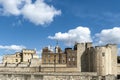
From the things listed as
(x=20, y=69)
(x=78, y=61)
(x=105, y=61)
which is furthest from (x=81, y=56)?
(x=20, y=69)

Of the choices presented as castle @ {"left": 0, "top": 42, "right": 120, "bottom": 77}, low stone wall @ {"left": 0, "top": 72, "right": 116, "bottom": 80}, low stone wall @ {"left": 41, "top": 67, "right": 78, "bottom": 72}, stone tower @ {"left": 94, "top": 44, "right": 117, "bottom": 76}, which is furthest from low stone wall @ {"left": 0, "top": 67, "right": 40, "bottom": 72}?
stone tower @ {"left": 94, "top": 44, "right": 117, "bottom": 76}

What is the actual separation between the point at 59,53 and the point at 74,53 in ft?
12.2

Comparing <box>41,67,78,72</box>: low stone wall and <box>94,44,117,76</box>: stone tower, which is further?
<box>41,67,78,72</box>: low stone wall

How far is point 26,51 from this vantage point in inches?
3674

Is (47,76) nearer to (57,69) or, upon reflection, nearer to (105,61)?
(57,69)

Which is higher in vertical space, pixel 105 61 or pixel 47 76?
pixel 105 61

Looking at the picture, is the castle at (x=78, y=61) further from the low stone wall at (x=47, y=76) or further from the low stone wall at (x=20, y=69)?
the low stone wall at (x=47, y=76)

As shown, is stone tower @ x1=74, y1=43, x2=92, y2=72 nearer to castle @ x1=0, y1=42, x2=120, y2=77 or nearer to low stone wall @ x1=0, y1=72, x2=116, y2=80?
castle @ x1=0, y1=42, x2=120, y2=77

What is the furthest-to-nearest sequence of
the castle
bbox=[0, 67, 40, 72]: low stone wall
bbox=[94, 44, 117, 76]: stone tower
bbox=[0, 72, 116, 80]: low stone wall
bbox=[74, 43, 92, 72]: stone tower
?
bbox=[0, 67, 40, 72]: low stone wall < bbox=[74, 43, 92, 72]: stone tower < the castle < bbox=[94, 44, 117, 76]: stone tower < bbox=[0, 72, 116, 80]: low stone wall

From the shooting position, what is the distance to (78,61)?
247 ft

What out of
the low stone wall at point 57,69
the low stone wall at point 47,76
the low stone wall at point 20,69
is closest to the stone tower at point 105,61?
the low stone wall at point 47,76

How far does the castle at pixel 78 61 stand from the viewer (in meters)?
69.8

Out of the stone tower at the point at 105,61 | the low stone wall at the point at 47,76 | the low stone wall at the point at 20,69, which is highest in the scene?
the stone tower at the point at 105,61

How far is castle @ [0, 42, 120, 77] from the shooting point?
6981 cm
